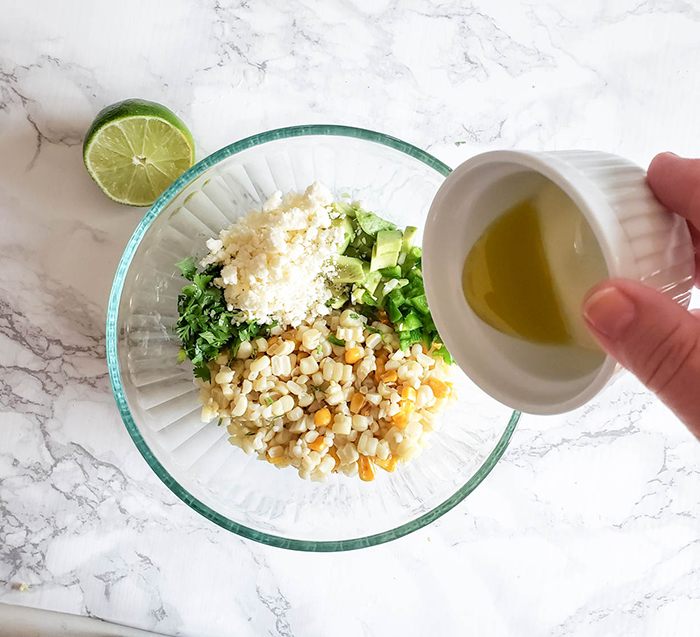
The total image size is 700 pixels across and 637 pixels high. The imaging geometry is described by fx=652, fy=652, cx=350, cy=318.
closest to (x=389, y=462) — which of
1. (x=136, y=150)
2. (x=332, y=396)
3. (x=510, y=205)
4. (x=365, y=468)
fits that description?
(x=365, y=468)

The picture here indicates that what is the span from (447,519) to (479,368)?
0.63 metres

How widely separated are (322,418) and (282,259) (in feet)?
0.96

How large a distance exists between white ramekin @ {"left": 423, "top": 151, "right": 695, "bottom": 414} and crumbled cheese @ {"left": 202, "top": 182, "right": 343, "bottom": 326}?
26cm

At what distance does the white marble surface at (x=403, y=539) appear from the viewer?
133 cm

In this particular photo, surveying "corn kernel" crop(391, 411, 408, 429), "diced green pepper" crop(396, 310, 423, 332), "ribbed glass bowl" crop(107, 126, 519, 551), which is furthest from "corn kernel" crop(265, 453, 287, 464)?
"diced green pepper" crop(396, 310, 423, 332)

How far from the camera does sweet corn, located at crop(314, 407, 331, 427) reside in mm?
1153

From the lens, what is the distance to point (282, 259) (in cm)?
107

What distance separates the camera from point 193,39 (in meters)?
1.33

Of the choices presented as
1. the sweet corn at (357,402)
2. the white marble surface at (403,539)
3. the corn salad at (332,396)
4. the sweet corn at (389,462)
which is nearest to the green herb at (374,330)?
the corn salad at (332,396)

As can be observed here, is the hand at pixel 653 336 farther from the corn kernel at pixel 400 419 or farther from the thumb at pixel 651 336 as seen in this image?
the corn kernel at pixel 400 419

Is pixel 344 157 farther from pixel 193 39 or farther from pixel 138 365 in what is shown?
pixel 138 365

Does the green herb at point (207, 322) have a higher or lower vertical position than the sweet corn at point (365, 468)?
higher

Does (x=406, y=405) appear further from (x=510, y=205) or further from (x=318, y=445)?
(x=510, y=205)

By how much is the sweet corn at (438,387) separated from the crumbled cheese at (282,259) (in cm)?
23
